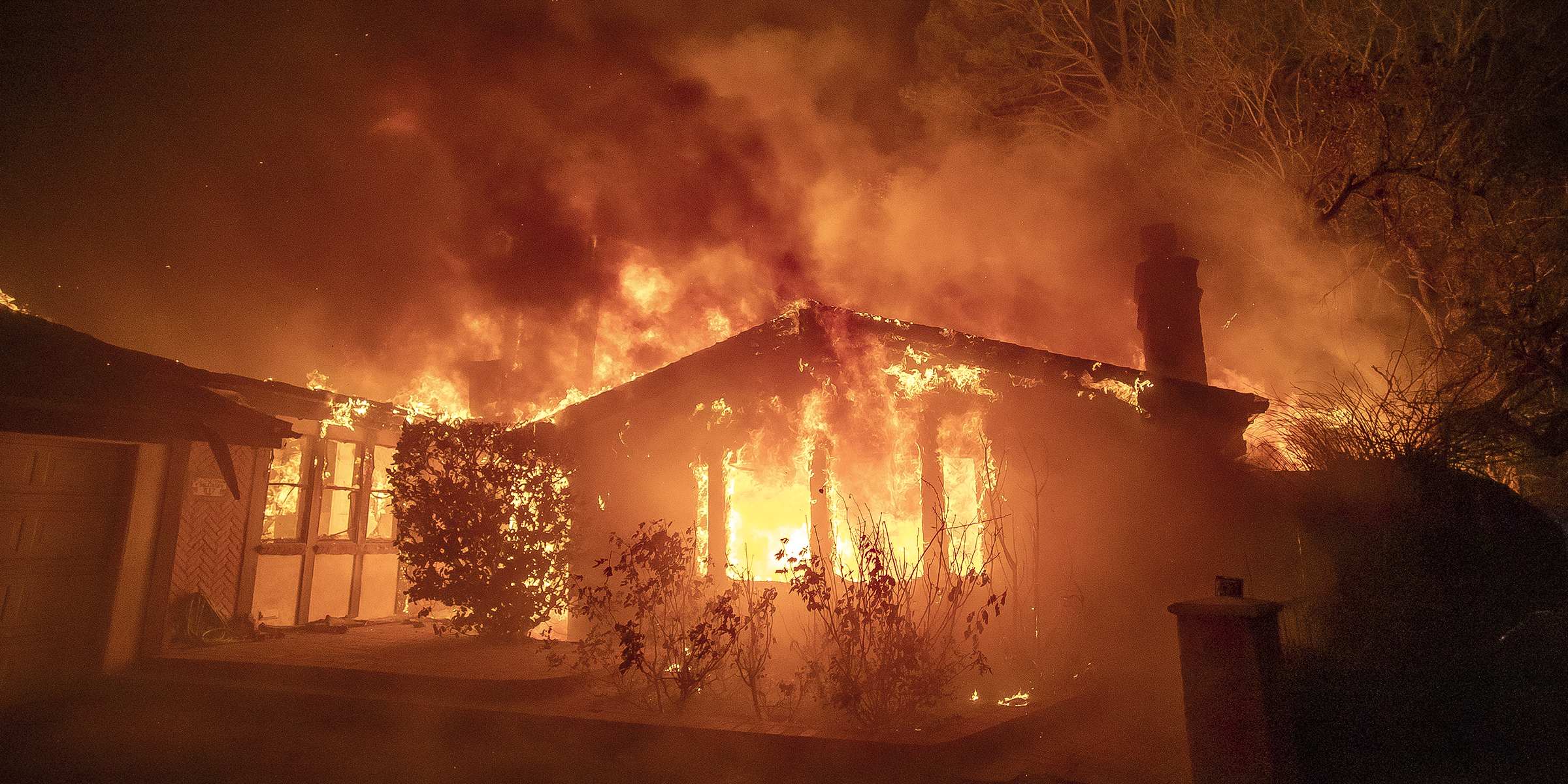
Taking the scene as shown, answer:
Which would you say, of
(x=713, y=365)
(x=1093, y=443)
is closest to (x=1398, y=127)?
(x=1093, y=443)

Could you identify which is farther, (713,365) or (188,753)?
(713,365)

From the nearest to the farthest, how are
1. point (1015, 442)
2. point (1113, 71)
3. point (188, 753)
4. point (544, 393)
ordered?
point (188, 753), point (1015, 442), point (1113, 71), point (544, 393)

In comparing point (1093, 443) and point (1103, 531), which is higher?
point (1093, 443)

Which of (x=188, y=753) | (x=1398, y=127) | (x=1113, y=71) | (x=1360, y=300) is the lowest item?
(x=188, y=753)

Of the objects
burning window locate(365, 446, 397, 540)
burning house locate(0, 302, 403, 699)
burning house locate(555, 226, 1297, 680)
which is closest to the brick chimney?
burning house locate(555, 226, 1297, 680)

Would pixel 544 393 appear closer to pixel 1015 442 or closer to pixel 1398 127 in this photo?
pixel 1015 442

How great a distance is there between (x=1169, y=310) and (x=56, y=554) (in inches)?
563

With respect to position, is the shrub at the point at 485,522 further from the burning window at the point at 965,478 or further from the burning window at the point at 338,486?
the burning window at the point at 965,478

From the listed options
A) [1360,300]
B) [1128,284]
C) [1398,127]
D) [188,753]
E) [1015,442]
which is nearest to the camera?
[188,753]

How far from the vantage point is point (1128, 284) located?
18828 mm

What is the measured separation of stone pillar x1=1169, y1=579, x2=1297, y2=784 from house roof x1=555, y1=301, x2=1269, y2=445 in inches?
139

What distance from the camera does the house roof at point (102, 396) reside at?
8008mm

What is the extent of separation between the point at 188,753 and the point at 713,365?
561 cm

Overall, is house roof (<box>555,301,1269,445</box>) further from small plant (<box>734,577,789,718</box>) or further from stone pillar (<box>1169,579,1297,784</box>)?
stone pillar (<box>1169,579,1297,784</box>)
